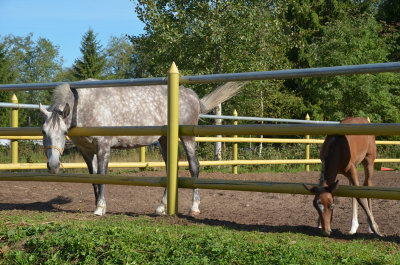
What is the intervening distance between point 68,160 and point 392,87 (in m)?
19.6

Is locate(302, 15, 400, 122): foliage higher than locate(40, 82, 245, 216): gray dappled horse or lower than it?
higher

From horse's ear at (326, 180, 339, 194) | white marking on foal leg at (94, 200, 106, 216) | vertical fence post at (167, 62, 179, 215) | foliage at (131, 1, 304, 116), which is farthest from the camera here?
foliage at (131, 1, 304, 116)

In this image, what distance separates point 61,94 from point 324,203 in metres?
2.91

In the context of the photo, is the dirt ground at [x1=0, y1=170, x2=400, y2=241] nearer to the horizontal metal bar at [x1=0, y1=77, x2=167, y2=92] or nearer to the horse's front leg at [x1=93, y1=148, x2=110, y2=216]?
the horse's front leg at [x1=93, y1=148, x2=110, y2=216]

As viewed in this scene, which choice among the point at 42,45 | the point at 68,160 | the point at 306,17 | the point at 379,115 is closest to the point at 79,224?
the point at 68,160

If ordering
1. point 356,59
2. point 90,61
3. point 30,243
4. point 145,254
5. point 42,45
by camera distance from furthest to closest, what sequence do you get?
point 42,45
point 90,61
point 356,59
point 30,243
point 145,254

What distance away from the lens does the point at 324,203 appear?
4.00m

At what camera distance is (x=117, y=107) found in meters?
5.70

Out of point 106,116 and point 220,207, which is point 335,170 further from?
point 106,116

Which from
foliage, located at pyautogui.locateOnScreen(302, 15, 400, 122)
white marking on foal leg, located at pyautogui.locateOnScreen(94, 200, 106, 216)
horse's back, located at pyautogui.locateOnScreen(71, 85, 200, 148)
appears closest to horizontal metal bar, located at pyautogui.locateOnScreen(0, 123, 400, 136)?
horse's back, located at pyautogui.locateOnScreen(71, 85, 200, 148)

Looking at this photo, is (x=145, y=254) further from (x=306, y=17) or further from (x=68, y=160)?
(x=306, y=17)

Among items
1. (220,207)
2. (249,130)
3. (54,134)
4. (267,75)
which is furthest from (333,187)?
(54,134)

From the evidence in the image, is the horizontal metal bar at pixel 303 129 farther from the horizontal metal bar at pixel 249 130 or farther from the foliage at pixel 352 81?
the foliage at pixel 352 81

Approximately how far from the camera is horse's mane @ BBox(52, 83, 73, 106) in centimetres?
495
